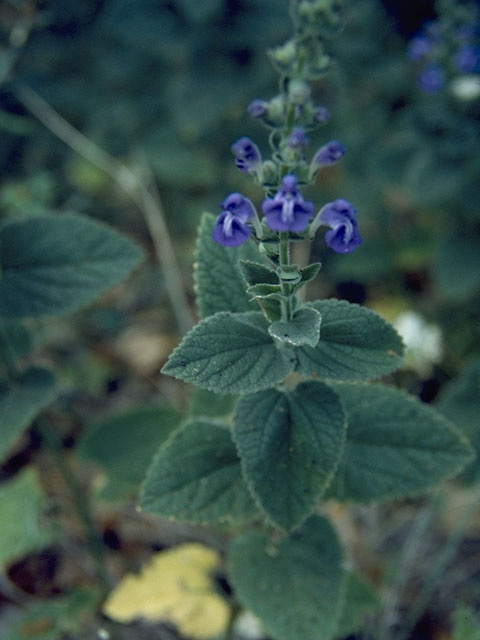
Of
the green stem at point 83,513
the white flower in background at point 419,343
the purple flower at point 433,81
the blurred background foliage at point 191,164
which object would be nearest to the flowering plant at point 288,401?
the green stem at point 83,513

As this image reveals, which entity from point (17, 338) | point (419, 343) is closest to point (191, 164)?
point (419, 343)

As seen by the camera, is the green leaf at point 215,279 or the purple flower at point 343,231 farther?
the green leaf at point 215,279

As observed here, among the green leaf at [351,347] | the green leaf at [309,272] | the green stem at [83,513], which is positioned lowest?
the green stem at [83,513]

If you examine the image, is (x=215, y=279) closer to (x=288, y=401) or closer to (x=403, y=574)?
(x=288, y=401)

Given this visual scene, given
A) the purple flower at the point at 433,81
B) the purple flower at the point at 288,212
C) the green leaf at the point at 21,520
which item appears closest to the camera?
the purple flower at the point at 288,212

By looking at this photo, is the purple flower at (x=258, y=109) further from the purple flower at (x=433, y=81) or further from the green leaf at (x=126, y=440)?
the purple flower at (x=433, y=81)

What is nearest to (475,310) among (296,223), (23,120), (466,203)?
(466,203)

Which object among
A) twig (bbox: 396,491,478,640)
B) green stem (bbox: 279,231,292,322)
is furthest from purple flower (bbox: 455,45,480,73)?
green stem (bbox: 279,231,292,322)
